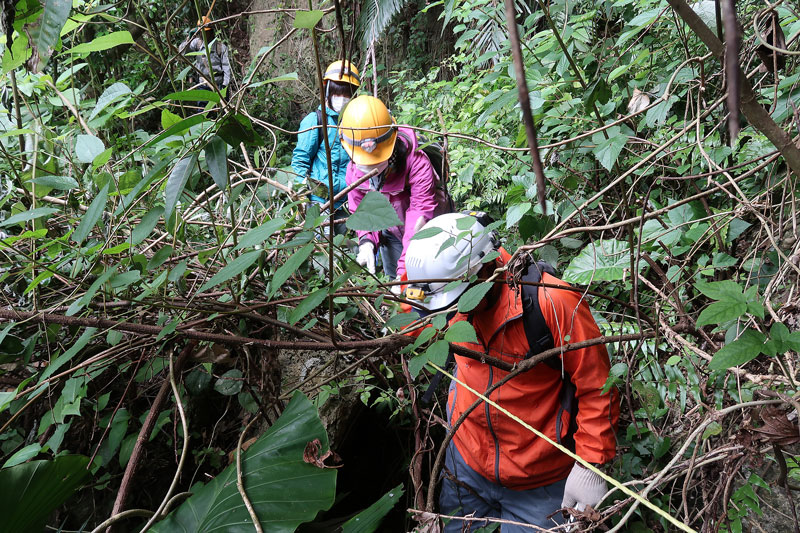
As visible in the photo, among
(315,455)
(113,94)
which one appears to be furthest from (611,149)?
(113,94)

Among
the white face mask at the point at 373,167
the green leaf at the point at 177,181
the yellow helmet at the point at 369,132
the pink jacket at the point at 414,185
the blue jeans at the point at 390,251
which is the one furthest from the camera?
the blue jeans at the point at 390,251

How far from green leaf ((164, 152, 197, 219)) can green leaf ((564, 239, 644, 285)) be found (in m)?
1.25

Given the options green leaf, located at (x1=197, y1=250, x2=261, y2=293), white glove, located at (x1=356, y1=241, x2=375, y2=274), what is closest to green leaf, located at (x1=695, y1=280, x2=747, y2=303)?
green leaf, located at (x1=197, y1=250, x2=261, y2=293)

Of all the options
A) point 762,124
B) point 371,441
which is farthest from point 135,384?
point 762,124

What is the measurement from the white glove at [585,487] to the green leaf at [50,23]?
1910 mm

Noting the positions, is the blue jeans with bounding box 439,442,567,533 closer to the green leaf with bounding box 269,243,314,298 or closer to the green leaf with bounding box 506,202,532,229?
the green leaf with bounding box 506,202,532,229

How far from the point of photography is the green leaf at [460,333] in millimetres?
1088

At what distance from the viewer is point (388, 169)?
331cm

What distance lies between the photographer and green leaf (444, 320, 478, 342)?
42.8 inches

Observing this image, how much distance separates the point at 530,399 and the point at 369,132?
6.06 ft

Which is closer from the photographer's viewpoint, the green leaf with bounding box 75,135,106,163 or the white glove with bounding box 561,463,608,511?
the green leaf with bounding box 75,135,106,163

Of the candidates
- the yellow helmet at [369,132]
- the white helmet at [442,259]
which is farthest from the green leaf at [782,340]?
the yellow helmet at [369,132]

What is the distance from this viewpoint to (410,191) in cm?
345

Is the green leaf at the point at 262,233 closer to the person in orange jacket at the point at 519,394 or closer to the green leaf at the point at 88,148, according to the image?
the person in orange jacket at the point at 519,394
